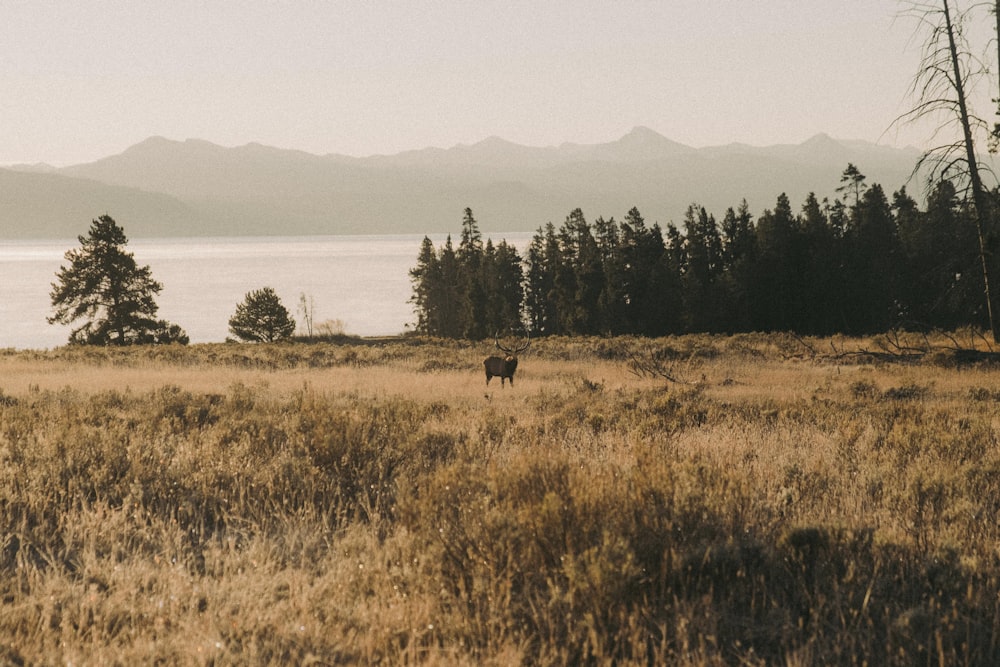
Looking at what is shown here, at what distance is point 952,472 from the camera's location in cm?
604

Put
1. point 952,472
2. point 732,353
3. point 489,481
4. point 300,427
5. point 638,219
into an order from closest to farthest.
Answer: point 489,481
point 952,472
point 300,427
point 732,353
point 638,219

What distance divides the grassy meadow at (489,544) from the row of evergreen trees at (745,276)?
47415mm

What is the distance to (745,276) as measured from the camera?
55.3 metres

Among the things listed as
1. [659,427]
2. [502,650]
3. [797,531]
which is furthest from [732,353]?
[502,650]

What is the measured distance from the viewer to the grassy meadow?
11.1ft

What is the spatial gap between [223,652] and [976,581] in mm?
4074

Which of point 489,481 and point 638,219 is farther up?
point 638,219

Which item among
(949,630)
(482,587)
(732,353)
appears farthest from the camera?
(732,353)

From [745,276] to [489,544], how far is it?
181 ft

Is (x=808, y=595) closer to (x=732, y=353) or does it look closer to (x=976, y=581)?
(x=976, y=581)

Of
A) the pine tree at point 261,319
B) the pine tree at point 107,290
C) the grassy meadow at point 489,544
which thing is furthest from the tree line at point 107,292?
the grassy meadow at point 489,544

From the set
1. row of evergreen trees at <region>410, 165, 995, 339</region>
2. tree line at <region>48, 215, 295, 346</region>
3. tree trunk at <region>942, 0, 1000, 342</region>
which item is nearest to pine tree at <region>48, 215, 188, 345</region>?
tree line at <region>48, 215, 295, 346</region>

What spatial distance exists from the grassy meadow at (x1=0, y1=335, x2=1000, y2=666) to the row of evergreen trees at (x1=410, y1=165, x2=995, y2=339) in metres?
47.4

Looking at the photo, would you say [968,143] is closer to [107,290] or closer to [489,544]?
[489,544]
